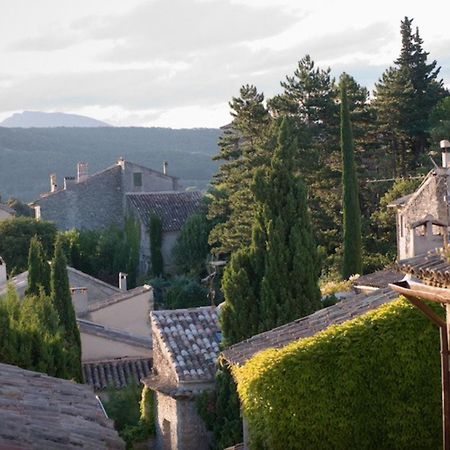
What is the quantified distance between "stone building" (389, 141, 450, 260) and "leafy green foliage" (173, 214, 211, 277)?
17.8m

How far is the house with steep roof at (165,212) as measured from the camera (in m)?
55.0

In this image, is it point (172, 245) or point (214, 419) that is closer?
point (214, 419)

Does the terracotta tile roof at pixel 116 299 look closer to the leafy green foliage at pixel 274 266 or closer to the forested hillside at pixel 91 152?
the leafy green foliage at pixel 274 266

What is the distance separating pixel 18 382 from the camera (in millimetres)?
11461

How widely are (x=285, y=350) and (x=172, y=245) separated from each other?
4357 cm

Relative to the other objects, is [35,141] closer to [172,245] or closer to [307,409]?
[172,245]

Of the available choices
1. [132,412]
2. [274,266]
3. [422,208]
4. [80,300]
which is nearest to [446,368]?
[274,266]

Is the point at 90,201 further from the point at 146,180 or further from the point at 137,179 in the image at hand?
the point at 146,180

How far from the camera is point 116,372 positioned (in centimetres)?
2844

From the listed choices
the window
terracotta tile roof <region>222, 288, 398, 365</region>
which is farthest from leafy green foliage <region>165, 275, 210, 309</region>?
terracotta tile roof <region>222, 288, 398, 365</region>

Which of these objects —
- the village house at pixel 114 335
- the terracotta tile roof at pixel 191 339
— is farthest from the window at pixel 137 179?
the terracotta tile roof at pixel 191 339

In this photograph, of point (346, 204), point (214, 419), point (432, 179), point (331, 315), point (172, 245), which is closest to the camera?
point (331, 315)

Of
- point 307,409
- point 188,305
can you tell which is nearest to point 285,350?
point 307,409

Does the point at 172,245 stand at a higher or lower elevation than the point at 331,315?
lower
